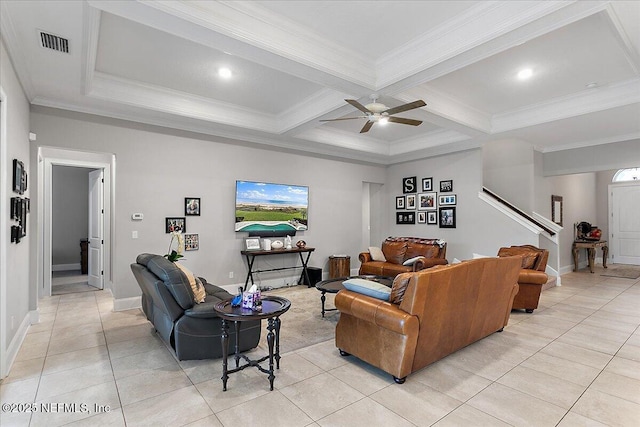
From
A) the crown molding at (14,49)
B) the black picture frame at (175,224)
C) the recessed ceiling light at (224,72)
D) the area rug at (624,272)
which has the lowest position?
the area rug at (624,272)

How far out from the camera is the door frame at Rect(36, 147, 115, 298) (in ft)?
19.0

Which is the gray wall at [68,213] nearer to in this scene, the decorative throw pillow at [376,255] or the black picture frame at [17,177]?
the black picture frame at [17,177]

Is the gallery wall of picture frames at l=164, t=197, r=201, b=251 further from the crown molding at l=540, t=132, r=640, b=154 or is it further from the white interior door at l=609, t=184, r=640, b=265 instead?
the white interior door at l=609, t=184, r=640, b=265

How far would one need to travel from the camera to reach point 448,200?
7.28 meters

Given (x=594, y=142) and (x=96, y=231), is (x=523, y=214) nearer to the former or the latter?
(x=594, y=142)

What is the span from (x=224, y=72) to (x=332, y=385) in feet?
12.1

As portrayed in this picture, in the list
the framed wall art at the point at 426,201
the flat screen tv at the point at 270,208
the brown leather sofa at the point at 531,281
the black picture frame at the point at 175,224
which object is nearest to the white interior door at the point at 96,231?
the black picture frame at the point at 175,224

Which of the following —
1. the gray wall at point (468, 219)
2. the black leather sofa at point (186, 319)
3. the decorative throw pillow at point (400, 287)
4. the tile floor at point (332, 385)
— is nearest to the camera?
the tile floor at point (332, 385)

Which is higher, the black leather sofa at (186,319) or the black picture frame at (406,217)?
the black picture frame at (406,217)

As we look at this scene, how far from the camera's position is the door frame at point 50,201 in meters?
5.79

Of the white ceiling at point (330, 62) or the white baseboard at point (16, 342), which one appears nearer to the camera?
the white ceiling at point (330, 62)

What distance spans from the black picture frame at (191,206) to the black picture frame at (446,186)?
516 cm

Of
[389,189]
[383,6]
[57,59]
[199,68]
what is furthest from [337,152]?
[57,59]

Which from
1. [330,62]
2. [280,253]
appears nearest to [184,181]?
[280,253]
